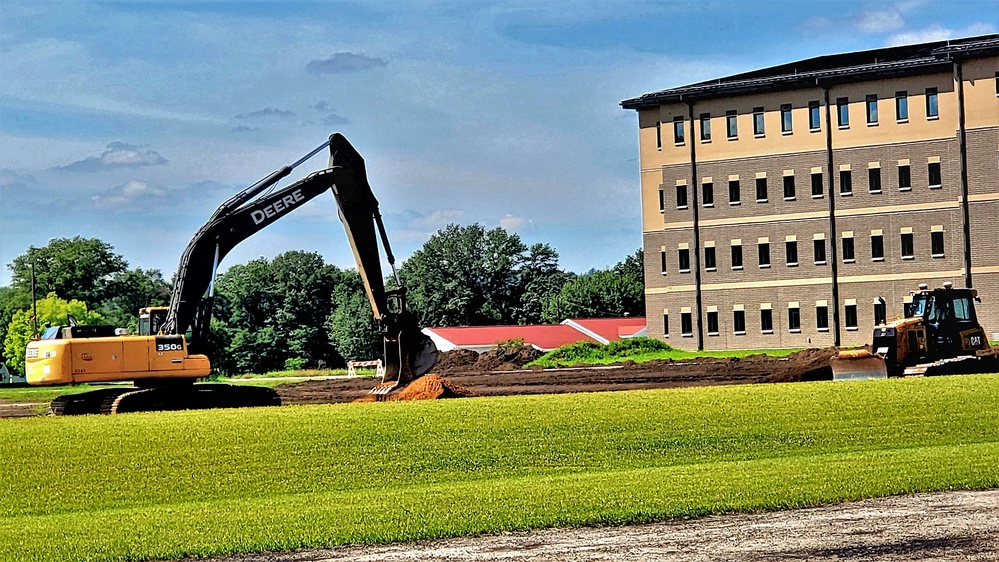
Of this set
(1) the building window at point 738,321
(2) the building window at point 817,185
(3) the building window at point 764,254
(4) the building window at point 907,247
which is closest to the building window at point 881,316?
(4) the building window at point 907,247

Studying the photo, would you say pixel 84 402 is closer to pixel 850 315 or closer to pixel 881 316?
pixel 881 316

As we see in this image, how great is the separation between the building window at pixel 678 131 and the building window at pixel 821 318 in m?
12.1

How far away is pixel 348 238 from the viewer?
34.2 meters

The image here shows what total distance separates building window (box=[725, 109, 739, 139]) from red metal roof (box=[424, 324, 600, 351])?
26901 mm

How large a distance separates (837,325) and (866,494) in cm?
5538

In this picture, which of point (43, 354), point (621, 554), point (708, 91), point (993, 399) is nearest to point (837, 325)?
point (708, 91)

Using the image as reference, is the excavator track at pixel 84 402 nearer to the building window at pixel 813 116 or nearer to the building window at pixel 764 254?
the building window at pixel 764 254

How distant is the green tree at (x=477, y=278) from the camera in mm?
132125

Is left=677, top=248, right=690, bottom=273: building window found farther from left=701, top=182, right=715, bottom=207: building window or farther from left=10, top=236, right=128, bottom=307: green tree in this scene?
left=10, top=236, right=128, bottom=307: green tree

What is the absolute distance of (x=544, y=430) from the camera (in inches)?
958

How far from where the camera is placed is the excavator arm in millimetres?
32281

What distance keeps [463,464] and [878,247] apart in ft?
175

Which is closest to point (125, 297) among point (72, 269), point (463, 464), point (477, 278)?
point (72, 269)

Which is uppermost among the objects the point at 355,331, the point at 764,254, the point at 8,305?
the point at 8,305
